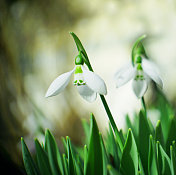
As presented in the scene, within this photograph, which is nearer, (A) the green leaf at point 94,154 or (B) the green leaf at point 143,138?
(A) the green leaf at point 94,154

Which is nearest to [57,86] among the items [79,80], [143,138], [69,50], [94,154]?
[79,80]

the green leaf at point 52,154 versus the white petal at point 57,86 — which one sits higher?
the white petal at point 57,86

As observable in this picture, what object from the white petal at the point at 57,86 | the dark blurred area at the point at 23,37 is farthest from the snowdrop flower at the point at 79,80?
the dark blurred area at the point at 23,37

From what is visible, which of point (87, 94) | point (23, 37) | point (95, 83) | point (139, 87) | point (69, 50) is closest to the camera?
point (95, 83)

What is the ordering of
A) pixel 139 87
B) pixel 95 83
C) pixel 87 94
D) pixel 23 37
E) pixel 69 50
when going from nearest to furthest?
pixel 95 83 → pixel 87 94 → pixel 139 87 → pixel 69 50 → pixel 23 37

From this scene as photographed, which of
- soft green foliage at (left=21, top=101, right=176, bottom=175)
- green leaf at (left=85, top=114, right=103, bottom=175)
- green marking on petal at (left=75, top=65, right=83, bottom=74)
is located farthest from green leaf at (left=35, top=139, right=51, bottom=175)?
green marking on petal at (left=75, top=65, right=83, bottom=74)

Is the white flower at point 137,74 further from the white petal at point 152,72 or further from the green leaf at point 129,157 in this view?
the green leaf at point 129,157

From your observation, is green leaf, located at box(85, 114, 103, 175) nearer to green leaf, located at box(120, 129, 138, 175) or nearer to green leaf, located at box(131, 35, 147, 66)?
green leaf, located at box(120, 129, 138, 175)

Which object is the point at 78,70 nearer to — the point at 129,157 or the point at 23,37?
the point at 129,157
